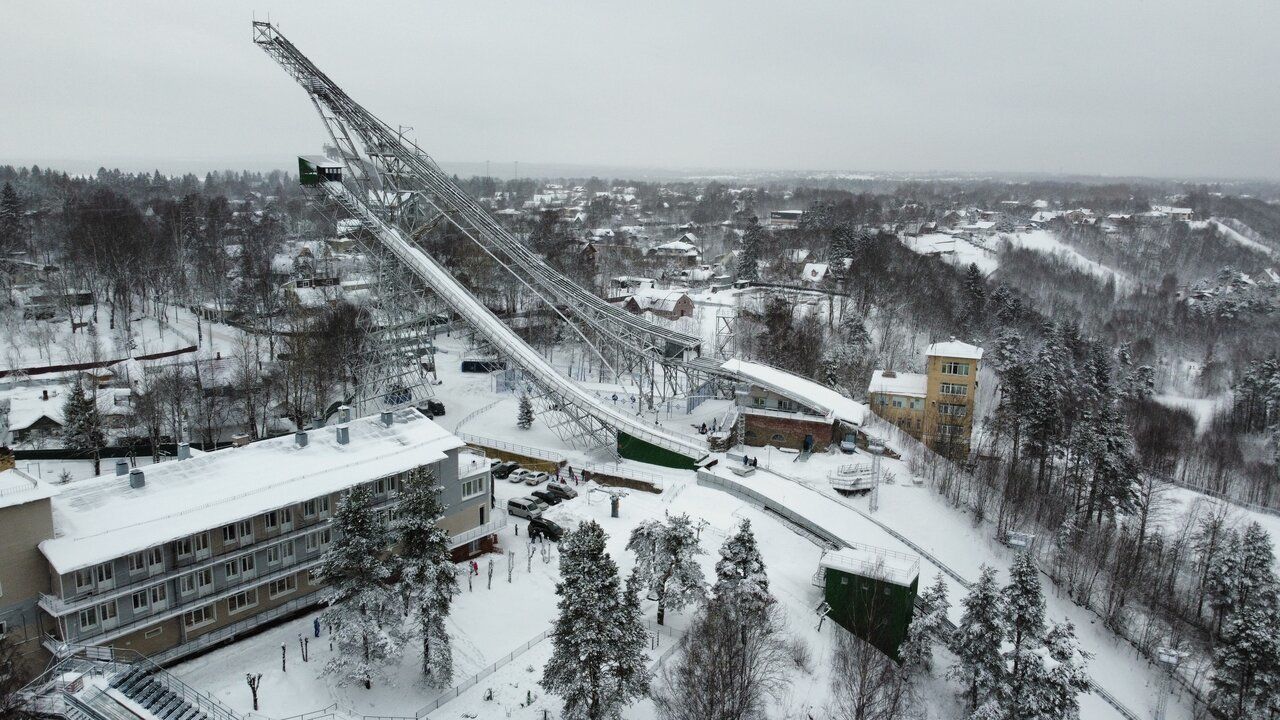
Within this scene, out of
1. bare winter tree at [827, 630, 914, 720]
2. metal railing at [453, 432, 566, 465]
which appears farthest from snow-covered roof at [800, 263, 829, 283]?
bare winter tree at [827, 630, 914, 720]

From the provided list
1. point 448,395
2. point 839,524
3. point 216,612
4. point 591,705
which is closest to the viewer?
point 591,705

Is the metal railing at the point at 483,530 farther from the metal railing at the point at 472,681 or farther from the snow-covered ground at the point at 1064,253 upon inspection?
the snow-covered ground at the point at 1064,253

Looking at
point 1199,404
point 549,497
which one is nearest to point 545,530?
point 549,497

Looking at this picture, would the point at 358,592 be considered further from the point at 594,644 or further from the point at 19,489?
the point at 19,489

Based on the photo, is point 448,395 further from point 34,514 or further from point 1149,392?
point 1149,392

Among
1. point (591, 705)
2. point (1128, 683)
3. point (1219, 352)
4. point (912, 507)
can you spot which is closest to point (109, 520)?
point (591, 705)

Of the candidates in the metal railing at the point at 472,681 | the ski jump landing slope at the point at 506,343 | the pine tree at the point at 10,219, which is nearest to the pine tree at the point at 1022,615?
the metal railing at the point at 472,681
